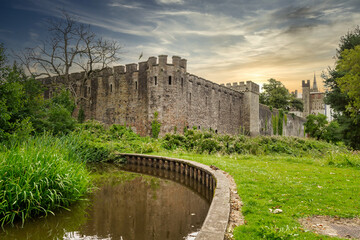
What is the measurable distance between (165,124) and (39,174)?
1519cm

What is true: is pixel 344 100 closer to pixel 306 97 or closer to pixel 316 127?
pixel 316 127

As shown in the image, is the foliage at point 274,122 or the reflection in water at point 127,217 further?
the foliage at point 274,122

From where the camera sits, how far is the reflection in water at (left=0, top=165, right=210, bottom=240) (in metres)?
4.72

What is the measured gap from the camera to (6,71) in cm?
923

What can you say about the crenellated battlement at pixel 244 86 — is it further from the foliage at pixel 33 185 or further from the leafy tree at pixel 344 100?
the foliage at pixel 33 185

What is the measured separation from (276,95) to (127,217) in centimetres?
4642

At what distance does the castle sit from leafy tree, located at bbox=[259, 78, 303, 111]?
19153 millimetres

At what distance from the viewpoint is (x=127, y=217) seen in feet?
18.2

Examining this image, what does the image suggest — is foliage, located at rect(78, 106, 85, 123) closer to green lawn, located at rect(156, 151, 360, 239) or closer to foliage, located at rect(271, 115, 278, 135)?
green lawn, located at rect(156, 151, 360, 239)

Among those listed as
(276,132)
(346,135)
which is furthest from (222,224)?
(276,132)

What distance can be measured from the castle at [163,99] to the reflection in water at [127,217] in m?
13.1

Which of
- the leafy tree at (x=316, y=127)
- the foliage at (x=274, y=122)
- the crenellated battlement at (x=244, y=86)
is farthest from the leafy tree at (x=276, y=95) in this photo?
the crenellated battlement at (x=244, y=86)

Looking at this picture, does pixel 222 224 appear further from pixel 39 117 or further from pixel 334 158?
pixel 39 117

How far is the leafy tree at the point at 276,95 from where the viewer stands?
48.2 metres
